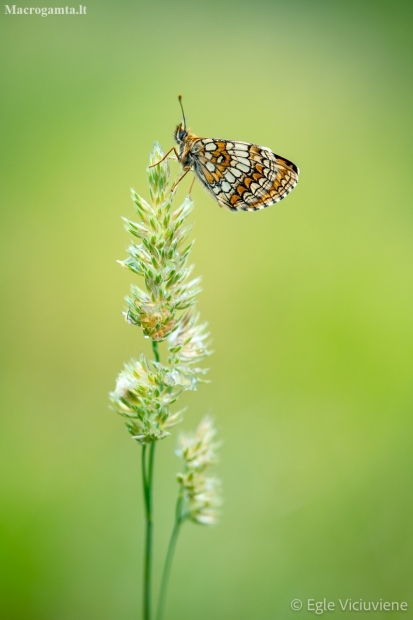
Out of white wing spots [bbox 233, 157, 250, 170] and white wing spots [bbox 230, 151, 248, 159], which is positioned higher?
white wing spots [bbox 230, 151, 248, 159]

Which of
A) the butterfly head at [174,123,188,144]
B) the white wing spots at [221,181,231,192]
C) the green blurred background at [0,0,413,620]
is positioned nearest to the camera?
the butterfly head at [174,123,188,144]

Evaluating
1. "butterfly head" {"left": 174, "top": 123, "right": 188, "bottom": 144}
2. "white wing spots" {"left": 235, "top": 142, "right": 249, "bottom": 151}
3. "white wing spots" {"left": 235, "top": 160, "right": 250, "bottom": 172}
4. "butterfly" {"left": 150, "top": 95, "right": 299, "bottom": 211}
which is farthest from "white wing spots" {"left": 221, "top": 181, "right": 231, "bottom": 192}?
"butterfly head" {"left": 174, "top": 123, "right": 188, "bottom": 144}

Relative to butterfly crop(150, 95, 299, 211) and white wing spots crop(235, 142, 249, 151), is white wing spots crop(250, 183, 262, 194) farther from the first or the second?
white wing spots crop(235, 142, 249, 151)

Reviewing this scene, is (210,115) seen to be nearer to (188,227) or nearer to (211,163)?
(211,163)

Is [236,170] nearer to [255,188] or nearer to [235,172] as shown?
[235,172]

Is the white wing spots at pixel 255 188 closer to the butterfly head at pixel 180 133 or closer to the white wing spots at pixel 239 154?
the white wing spots at pixel 239 154

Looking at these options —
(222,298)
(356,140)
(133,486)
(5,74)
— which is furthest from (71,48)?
(133,486)

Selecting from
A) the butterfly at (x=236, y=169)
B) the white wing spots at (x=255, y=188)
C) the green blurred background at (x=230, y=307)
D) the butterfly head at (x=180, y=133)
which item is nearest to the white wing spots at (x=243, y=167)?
the butterfly at (x=236, y=169)

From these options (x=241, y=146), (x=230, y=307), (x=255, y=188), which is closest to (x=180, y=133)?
(x=241, y=146)

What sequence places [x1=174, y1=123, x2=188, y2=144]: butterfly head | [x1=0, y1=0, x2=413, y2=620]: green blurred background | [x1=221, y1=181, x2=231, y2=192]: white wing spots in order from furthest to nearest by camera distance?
[x1=0, y1=0, x2=413, y2=620]: green blurred background
[x1=221, y1=181, x2=231, y2=192]: white wing spots
[x1=174, y1=123, x2=188, y2=144]: butterfly head
